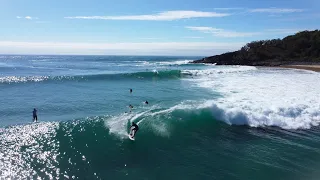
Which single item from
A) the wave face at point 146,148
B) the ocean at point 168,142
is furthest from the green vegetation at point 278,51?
the wave face at point 146,148

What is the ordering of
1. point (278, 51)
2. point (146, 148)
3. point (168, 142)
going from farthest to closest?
point (278, 51) < point (168, 142) < point (146, 148)

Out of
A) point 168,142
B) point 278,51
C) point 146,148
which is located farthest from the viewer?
point 278,51

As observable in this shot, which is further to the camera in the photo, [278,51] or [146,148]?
[278,51]

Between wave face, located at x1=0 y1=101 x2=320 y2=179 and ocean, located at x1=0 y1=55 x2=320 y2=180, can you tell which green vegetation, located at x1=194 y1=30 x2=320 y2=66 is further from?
wave face, located at x1=0 y1=101 x2=320 y2=179

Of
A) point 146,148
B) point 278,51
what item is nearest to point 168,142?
point 146,148

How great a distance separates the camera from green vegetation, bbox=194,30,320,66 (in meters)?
77.3

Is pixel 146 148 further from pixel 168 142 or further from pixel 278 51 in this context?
pixel 278 51

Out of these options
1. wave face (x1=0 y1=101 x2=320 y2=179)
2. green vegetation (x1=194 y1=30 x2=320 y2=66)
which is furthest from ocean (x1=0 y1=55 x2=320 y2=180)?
green vegetation (x1=194 y1=30 x2=320 y2=66)

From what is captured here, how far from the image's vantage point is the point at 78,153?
12164 millimetres

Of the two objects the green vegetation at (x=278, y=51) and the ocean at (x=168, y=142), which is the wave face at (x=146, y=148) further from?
the green vegetation at (x=278, y=51)

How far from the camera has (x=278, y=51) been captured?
85812mm

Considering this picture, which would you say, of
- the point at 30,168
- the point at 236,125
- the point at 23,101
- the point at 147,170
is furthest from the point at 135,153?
the point at 23,101

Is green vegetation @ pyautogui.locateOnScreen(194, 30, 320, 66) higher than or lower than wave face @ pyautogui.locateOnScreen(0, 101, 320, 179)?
higher

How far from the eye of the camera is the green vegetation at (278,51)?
77.3 metres
